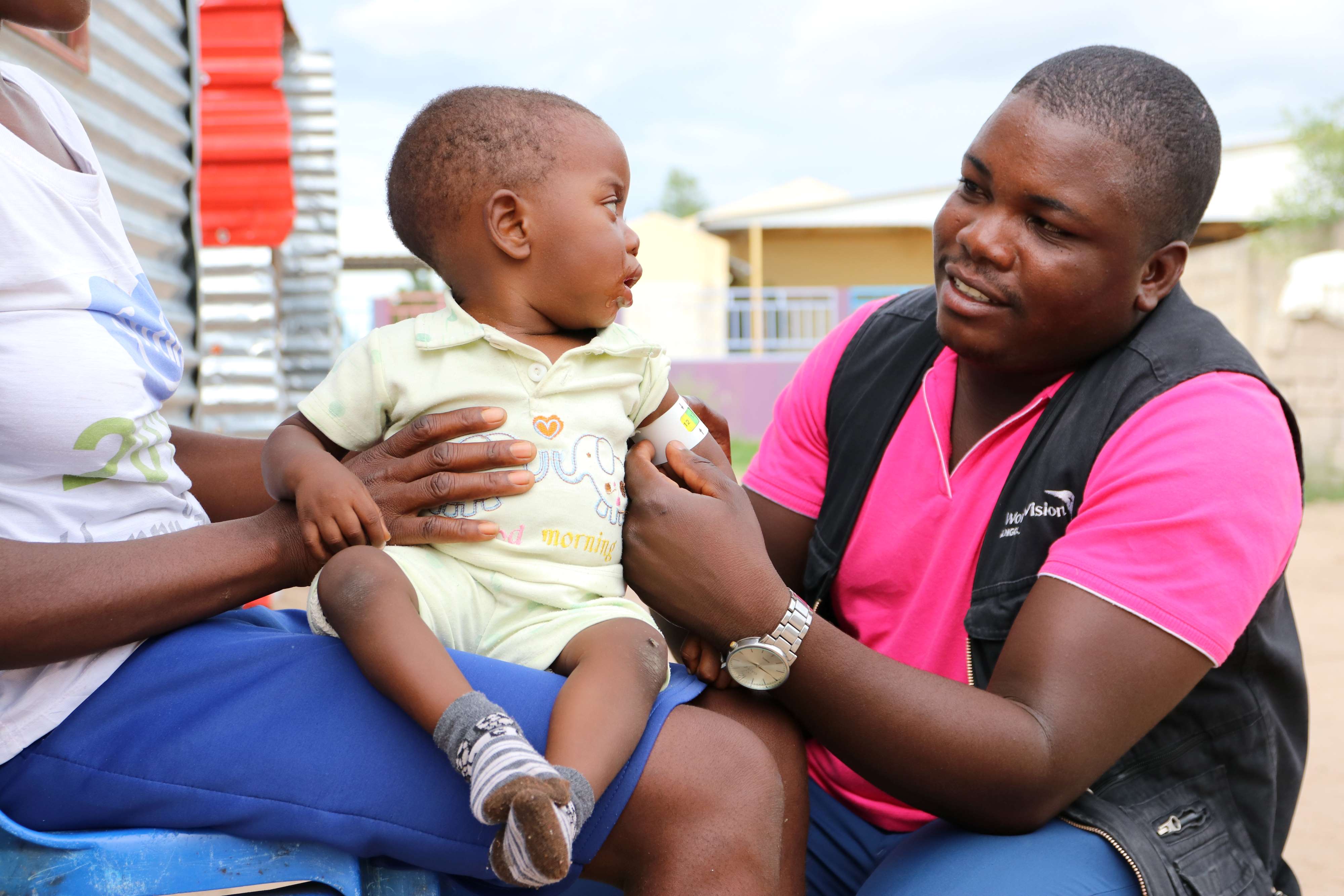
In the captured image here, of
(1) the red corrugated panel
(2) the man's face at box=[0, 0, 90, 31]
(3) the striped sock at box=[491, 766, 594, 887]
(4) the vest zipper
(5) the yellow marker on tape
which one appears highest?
(1) the red corrugated panel

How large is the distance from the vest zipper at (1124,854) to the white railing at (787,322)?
16.5m

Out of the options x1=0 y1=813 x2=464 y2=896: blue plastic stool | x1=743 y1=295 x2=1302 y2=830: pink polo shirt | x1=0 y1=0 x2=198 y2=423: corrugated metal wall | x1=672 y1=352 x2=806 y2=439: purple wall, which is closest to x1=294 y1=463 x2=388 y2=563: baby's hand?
x1=0 y1=813 x2=464 y2=896: blue plastic stool

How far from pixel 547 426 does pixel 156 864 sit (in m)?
0.87

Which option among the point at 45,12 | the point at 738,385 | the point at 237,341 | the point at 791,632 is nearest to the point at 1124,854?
the point at 791,632

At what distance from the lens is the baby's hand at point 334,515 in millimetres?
1705

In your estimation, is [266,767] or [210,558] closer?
[266,767]

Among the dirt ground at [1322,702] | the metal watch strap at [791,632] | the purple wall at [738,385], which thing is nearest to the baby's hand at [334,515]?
the metal watch strap at [791,632]

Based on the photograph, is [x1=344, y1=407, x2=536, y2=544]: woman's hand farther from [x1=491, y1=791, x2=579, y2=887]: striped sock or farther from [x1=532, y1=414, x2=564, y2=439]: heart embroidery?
[x1=491, y1=791, x2=579, y2=887]: striped sock

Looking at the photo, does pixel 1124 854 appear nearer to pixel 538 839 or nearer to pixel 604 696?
pixel 604 696

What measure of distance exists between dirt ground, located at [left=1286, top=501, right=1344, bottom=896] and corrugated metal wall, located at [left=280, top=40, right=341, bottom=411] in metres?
7.15

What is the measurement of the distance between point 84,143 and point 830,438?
156 centimetres

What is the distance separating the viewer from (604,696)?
155 cm

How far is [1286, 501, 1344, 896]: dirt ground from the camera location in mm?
4387

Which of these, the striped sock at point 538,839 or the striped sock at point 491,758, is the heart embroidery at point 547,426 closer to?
the striped sock at point 491,758
